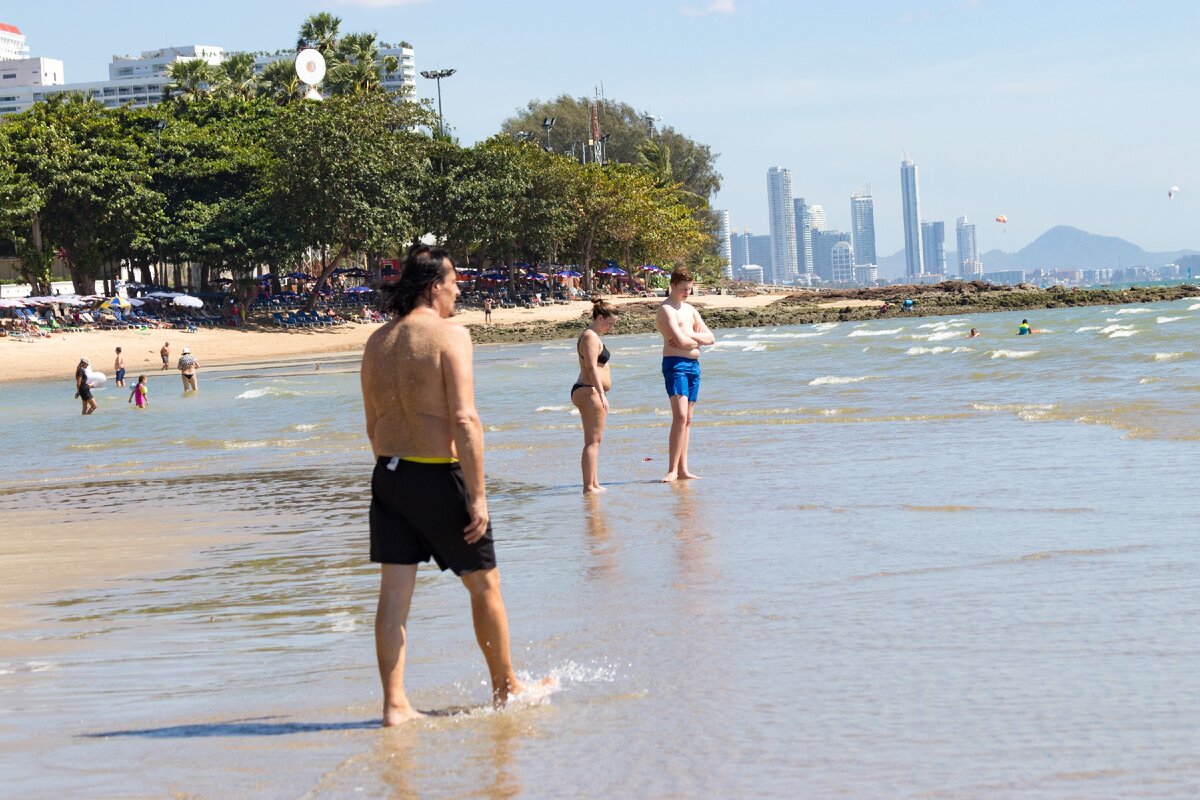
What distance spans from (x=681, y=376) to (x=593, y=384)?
0.66 m

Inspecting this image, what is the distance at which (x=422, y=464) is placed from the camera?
438cm

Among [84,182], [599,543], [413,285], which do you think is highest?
[84,182]

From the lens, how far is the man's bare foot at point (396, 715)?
434cm

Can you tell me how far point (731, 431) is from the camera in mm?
15266

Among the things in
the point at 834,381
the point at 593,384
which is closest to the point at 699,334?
the point at 593,384

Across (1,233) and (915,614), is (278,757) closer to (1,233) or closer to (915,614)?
(915,614)

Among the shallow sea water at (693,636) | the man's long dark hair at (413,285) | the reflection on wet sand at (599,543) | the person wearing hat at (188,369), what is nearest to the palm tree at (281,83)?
the person wearing hat at (188,369)

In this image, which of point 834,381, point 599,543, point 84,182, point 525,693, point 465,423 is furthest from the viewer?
point 84,182

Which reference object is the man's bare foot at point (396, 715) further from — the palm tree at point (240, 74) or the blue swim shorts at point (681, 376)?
the palm tree at point (240, 74)

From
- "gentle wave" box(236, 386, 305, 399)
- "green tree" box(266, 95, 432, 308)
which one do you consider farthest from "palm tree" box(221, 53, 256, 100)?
"gentle wave" box(236, 386, 305, 399)

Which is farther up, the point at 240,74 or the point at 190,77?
the point at 240,74

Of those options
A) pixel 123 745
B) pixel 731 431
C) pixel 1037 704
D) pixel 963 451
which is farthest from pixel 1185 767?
pixel 731 431

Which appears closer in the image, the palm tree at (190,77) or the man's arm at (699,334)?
the man's arm at (699,334)

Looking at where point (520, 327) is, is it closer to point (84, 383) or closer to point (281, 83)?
point (281, 83)
